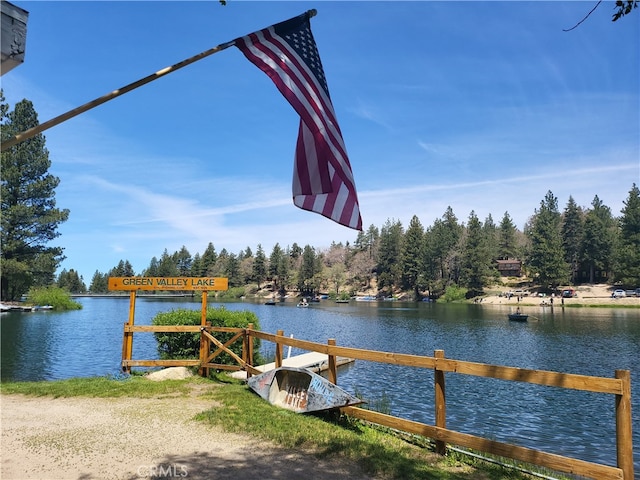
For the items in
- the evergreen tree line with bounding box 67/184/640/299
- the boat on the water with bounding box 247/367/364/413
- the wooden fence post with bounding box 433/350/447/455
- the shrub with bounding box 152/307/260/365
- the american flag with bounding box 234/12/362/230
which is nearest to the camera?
the american flag with bounding box 234/12/362/230

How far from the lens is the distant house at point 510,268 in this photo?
389 ft

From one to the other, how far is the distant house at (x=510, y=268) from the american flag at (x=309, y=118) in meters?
124

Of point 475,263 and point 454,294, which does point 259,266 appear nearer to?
point 454,294

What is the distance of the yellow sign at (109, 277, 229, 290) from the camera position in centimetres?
1388

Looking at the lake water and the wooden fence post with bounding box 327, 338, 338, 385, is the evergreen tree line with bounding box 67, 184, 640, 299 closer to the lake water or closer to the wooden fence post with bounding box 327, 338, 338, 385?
the lake water

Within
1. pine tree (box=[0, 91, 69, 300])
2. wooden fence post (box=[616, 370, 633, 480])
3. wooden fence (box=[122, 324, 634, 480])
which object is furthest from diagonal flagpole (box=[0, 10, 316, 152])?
pine tree (box=[0, 91, 69, 300])

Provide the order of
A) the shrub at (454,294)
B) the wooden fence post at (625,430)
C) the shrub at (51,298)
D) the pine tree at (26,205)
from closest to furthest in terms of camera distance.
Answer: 1. the wooden fence post at (625,430)
2. the pine tree at (26,205)
3. the shrub at (51,298)
4. the shrub at (454,294)

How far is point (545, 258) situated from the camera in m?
91.2

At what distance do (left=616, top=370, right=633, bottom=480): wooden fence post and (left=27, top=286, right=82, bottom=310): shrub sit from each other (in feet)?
258

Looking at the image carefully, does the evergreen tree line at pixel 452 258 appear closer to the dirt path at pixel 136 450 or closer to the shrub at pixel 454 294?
the shrub at pixel 454 294

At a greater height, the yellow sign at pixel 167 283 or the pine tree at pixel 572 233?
the pine tree at pixel 572 233

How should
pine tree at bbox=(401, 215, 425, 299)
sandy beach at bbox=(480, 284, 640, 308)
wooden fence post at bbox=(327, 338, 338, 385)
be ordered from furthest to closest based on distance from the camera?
1. pine tree at bbox=(401, 215, 425, 299)
2. sandy beach at bbox=(480, 284, 640, 308)
3. wooden fence post at bbox=(327, 338, 338, 385)

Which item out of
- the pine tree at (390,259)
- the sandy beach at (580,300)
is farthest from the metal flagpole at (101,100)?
the pine tree at (390,259)

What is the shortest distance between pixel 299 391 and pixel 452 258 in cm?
11424
